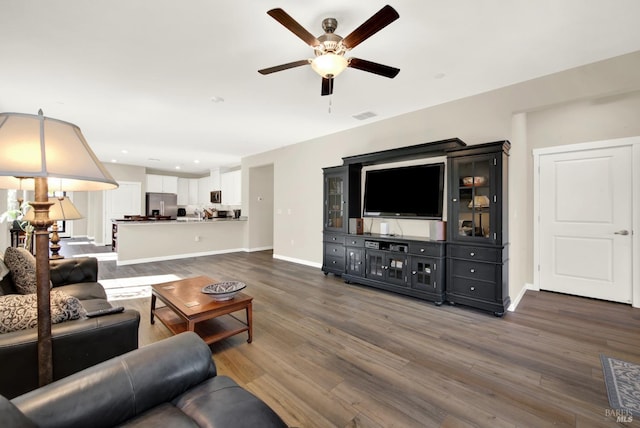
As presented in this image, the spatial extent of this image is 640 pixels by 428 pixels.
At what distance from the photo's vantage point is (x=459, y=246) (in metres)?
3.36

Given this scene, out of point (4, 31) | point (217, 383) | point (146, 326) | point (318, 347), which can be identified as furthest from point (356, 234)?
point (4, 31)

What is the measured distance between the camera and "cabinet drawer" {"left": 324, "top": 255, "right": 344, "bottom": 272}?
4.62 metres

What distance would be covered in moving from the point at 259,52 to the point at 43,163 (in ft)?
7.10

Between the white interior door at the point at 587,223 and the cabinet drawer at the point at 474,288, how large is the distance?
167 centimetres

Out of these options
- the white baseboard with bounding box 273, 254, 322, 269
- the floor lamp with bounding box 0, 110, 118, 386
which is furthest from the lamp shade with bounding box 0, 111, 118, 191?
the white baseboard with bounding box 273, 254, 322, 269

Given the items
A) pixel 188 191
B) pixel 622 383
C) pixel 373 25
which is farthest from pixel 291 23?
pixel 188 191

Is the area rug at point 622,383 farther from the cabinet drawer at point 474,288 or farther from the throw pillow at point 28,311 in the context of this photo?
the throw pillow at point 28,311

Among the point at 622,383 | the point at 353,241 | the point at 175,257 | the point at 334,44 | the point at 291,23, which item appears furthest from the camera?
the point at 175,257

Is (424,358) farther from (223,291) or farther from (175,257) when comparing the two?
(175,257)

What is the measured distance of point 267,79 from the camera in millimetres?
3100

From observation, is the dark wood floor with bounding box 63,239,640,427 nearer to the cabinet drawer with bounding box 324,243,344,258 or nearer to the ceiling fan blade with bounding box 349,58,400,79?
the cabinet drawer with bounding box 324,243,344,258

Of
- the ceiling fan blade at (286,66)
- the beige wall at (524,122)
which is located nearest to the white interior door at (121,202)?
the beige wall at (524,122)

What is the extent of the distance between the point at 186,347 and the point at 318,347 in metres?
1.41

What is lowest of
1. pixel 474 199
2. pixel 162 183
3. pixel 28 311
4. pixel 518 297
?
pixel 518 297
